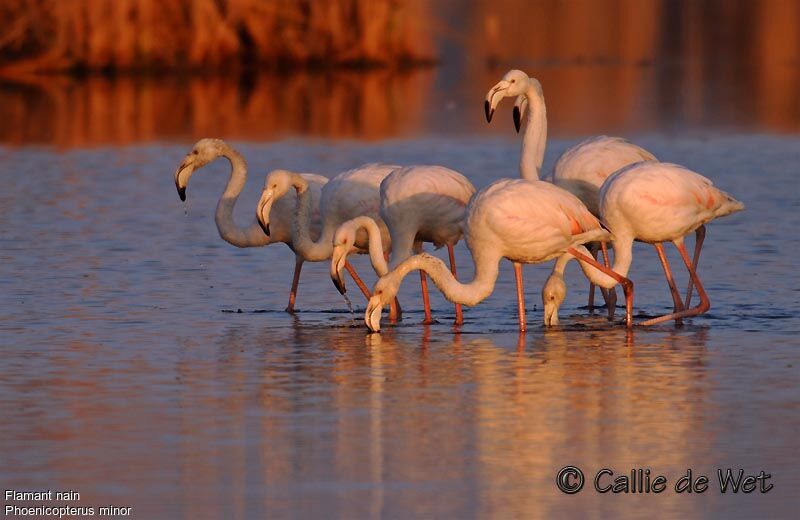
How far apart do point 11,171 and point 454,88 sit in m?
10.9

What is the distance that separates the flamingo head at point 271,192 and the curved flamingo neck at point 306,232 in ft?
0.35

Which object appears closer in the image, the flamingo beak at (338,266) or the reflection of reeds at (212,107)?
the flamingo beak at (338,266)

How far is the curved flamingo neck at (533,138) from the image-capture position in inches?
442

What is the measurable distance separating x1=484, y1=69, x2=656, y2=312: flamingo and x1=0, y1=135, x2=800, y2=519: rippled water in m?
0.77

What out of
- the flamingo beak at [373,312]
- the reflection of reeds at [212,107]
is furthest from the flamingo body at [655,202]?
the reflection of reeds at [212,107]

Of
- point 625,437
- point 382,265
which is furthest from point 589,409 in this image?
point 382,265

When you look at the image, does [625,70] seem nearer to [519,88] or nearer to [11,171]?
[11,171]

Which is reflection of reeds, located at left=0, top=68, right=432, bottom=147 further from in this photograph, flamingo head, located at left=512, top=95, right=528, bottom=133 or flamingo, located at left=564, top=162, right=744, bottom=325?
flamingo, located at left=564, top=162, right=744, bottom=325

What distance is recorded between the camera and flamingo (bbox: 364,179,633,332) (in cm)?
959

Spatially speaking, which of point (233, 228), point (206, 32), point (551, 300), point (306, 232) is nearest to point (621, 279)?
point (551, 300)

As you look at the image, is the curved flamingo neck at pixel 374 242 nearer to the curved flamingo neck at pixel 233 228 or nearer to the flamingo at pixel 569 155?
the flamingo at pixel 569 155

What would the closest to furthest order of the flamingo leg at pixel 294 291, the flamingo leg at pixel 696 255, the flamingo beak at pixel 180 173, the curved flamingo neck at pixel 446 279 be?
1. the curved flamingo neck at pixel 446 279
2. the flamingo leg at pixel 696 255
3. the flamingo leg at pixel 294 291
4. the flamingo beak at pixel 180 173

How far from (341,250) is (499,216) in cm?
98

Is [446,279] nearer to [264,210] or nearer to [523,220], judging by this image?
[523,220]
